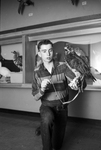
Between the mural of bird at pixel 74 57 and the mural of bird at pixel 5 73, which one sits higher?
the mural of bird at pixel 74 57

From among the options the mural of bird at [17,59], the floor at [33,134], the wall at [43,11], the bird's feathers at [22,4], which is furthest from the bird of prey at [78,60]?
the bird's feathers at [22,4]

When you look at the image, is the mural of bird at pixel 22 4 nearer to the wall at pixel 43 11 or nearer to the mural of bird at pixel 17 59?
the wall at pixel 43 11

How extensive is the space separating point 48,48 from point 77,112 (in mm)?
1280

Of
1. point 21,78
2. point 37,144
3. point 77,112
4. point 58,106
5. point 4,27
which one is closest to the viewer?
point 58,106

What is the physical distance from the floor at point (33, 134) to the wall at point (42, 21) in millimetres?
137

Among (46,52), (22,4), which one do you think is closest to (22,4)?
(22,4)

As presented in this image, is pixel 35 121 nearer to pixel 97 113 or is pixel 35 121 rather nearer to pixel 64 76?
pixel 97 113

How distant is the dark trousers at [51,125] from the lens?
131 centimetres

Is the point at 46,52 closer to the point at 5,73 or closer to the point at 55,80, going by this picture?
the point at 55,80

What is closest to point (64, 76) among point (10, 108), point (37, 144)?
point (37, 144)

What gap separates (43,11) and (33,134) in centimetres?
188

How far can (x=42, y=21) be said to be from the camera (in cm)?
255

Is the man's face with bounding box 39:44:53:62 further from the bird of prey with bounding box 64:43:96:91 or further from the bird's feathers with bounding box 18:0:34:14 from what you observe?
the bird's feathers with bounding box 18:0:34:14

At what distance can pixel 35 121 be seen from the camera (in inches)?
101
